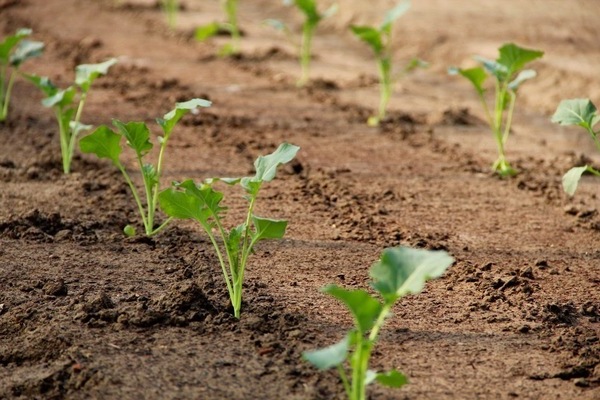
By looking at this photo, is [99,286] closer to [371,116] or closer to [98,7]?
[371,116]

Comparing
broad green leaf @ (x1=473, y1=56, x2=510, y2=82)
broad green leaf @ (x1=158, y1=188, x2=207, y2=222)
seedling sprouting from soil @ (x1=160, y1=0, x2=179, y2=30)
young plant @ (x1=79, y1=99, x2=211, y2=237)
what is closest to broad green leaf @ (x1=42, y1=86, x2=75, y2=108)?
young plant @ (x1=79, y1=99, x2=211, y2=237)

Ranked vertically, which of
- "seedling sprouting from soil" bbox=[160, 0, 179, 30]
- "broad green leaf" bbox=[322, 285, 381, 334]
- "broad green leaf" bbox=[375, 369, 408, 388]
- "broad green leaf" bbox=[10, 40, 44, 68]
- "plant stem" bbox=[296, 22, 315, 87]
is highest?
"broad green leaf" bbox=[322, 285, 381, 334]

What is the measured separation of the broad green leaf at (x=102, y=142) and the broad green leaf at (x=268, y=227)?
961 millimetres

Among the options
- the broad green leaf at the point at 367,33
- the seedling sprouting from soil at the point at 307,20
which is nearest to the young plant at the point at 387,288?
the broad green leaf at the point at 367,33

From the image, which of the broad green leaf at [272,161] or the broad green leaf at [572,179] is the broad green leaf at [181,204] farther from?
the broad green leaf at [572,179]

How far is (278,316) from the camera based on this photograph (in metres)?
3.16

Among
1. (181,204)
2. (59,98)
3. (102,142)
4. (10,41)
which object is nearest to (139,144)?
(102,142)

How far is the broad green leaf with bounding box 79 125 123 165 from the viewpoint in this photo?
3727 millimetres

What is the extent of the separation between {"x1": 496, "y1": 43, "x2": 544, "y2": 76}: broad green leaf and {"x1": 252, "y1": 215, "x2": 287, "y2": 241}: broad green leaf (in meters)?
1.96

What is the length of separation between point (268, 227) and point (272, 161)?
23 centimetres

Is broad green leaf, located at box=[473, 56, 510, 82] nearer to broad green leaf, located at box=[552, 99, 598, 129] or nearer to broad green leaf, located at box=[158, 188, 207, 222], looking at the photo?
broad green leaf, located at box=[552, 99, 598, 129]

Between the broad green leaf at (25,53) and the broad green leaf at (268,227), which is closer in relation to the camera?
the broad green leaf at (268,227)

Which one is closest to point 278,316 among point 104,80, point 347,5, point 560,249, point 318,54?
point 560,249

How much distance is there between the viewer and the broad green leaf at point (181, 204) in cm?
314
